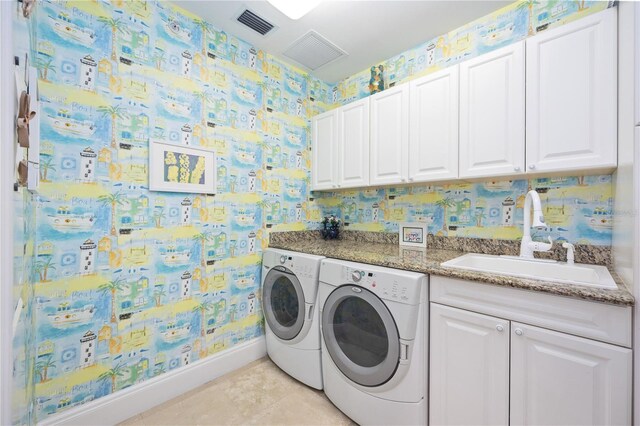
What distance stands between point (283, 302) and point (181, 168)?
125cm

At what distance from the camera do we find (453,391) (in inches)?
50.6

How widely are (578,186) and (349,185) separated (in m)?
1.49

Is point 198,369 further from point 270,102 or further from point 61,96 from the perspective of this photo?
point 270,102

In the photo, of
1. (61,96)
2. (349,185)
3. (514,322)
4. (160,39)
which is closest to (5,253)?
(61,96)

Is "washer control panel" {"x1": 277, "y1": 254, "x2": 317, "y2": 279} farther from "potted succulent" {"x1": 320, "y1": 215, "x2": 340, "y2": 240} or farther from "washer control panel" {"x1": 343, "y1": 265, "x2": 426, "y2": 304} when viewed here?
"potted succulent" {"x1": 320, "y1": 215, "x2": 340, "y2": 240}

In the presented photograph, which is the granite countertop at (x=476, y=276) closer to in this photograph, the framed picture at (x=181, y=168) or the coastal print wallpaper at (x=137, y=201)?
the coastal print wallpaper at (x=137, y=201)

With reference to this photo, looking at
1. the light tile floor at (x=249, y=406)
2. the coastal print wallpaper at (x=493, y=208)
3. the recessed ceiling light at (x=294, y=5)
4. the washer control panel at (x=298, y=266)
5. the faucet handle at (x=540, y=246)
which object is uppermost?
the recessed ceiling light at (x=294, y=5)

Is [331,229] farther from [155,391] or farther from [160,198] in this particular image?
[155,391]

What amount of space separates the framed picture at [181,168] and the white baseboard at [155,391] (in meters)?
1.25

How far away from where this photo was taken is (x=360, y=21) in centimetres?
191

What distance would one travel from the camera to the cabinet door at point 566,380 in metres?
0.93

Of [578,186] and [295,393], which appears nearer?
[578,186]

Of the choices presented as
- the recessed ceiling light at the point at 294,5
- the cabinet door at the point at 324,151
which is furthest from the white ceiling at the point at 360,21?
the cabinet door at the point at 324,151

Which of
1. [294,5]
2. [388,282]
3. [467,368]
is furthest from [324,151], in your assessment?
[467,368]
